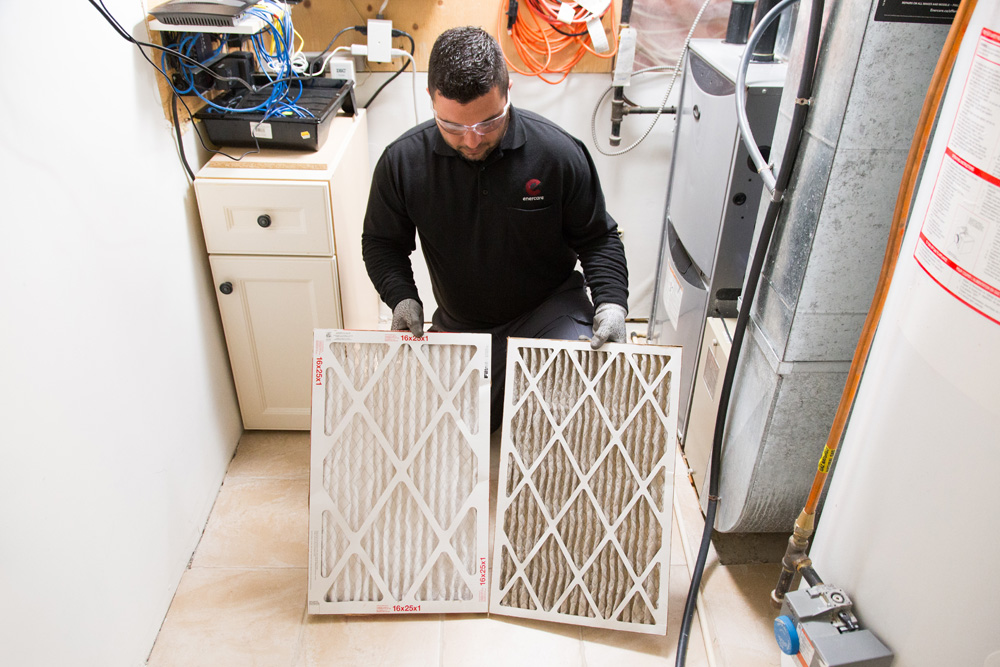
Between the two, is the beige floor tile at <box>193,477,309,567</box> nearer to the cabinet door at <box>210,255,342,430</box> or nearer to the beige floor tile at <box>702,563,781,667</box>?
the cabinet door at <box>210,255,342,430</box>

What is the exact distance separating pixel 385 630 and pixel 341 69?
5.24 ft

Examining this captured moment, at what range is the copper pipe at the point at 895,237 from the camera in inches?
35.7

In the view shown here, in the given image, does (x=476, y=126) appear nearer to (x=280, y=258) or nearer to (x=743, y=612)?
(x=280, y=258)

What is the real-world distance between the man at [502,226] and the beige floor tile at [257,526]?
64 cm

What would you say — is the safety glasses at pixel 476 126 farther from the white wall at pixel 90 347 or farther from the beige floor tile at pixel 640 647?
the beige floor tile at pixel 640 647

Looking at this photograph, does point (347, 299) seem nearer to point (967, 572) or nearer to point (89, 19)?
point (89, 19)

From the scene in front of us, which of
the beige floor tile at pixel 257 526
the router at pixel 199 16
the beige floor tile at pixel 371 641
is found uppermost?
the router at pixel 199 16

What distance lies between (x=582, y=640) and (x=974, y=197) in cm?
118

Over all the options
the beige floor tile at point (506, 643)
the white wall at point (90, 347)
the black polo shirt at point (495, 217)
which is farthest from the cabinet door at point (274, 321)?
the beige floor tile at point (506, 643)

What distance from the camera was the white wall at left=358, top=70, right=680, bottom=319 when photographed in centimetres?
230

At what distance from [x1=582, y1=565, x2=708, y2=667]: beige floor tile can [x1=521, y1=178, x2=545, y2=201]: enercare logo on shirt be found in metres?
0.99

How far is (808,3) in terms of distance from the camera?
4.07 ft

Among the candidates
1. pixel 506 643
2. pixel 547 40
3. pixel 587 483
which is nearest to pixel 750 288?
pixel 587 483

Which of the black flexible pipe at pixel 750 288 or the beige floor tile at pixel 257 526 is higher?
the black flexible pipe at pixel 750 288
